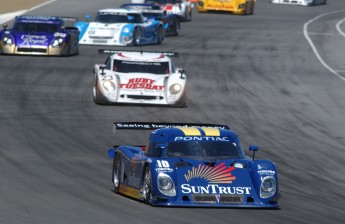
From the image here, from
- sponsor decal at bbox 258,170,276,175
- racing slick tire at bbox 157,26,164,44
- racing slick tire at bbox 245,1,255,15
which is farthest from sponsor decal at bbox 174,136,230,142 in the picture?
racing slick tire at bbox 245,1,255,15

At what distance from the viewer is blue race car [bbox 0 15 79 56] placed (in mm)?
34406

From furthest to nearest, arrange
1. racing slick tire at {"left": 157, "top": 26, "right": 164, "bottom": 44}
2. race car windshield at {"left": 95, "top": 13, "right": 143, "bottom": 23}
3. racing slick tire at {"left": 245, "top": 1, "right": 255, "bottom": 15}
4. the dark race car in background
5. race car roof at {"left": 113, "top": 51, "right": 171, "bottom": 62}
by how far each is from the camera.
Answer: racing slick tire at {"left": 245, "top": 1, "right": 255, "bottom": 15} < the dark race car in background < racing slick tire at {"left": 157, "top": 26, "right": 164, "bottom": 44} < race car windshield at {"left": 95, "top": 13, "right": 143, "bottom": 23} < race car roof at {"left": 113, "top": 51, "right": 171, "bottom": 62}

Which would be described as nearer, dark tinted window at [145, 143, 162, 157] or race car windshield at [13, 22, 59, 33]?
A: dark tinted window at [145, 143, 162, 157]

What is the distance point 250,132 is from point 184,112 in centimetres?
297

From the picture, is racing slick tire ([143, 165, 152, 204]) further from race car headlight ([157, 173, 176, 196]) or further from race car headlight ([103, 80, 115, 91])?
race car headlight ([103, 80, 115, 91])

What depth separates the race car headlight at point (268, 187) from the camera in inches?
579

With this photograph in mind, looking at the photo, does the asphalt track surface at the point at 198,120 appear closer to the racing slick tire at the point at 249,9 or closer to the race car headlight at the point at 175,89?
the race car headlight at the point at 175,89

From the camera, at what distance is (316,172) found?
19.1 m

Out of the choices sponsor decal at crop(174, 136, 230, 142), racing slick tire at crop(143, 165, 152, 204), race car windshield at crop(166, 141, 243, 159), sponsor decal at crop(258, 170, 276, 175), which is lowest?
racing slick tire at crop(143, 165, 152, 204)

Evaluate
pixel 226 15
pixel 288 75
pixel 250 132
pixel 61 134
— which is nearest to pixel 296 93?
pixel 288 75

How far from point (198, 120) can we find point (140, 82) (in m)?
2.29

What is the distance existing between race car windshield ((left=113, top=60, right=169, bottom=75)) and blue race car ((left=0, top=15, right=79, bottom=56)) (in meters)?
7.46

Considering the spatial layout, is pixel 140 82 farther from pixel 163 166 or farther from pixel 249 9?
pixel 249 9

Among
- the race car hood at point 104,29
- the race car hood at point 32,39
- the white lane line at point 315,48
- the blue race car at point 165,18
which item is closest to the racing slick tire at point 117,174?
the white lane line at point 315,48
